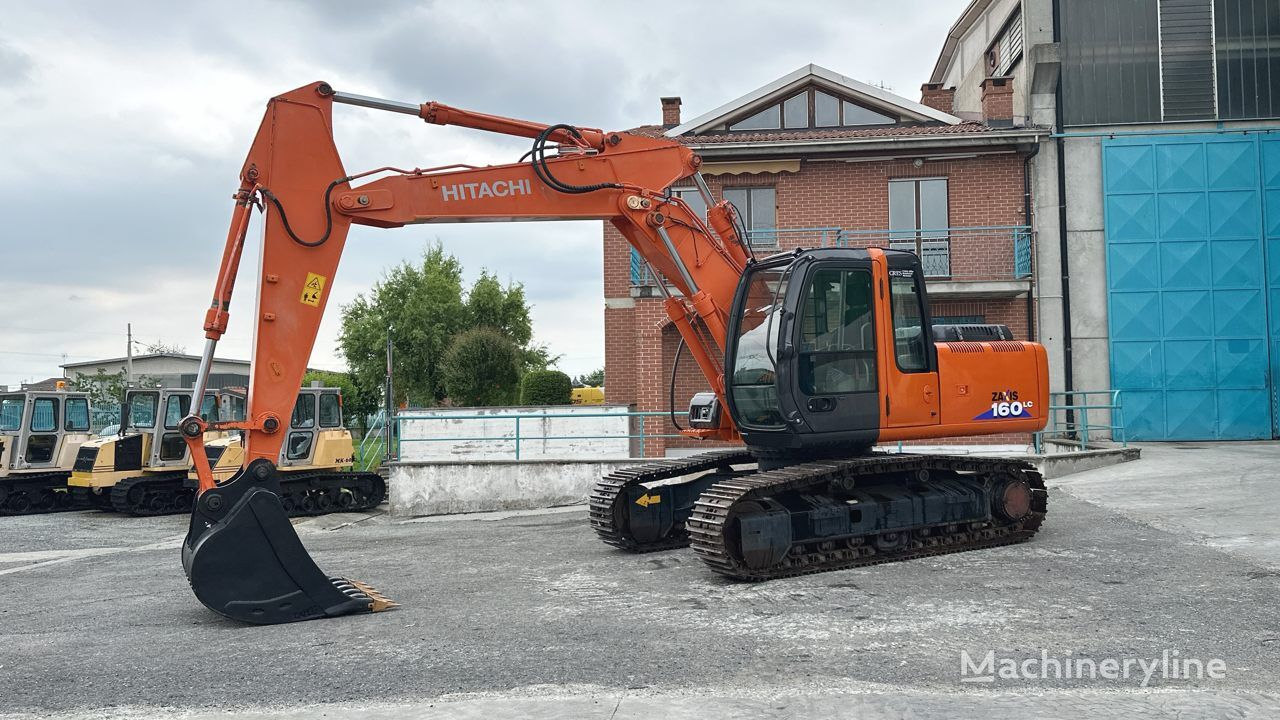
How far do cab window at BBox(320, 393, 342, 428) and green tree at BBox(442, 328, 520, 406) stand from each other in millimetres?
17342

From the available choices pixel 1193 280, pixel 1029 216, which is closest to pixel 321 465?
pixel 1029 216

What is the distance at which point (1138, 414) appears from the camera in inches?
718

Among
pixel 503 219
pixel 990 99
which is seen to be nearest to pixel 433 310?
pixel 990 99

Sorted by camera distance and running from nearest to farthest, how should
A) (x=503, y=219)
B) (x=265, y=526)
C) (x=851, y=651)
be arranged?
1. (x=851, y=651)
2. (x=265, y=526)
3. (x=503, y=219)

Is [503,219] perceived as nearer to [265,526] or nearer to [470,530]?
[265,526]

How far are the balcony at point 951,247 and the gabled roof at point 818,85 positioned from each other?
2564 millimetres

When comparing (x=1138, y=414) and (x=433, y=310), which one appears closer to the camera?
(x=1138, y=414)

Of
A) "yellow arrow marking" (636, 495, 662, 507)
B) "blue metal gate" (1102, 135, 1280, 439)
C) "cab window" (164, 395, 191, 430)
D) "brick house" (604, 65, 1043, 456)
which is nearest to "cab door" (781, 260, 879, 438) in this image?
"yellow arrow marking" (636, 495, 662, 507)

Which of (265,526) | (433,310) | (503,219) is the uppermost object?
(433,310)

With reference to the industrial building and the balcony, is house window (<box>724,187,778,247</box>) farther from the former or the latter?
the industrial building

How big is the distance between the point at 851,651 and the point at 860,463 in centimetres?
→ 297

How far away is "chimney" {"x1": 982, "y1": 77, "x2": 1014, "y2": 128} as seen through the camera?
19344 millimetres

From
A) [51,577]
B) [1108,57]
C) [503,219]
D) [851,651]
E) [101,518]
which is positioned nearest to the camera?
[851,651]

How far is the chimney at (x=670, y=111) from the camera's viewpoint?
67.8 feet
